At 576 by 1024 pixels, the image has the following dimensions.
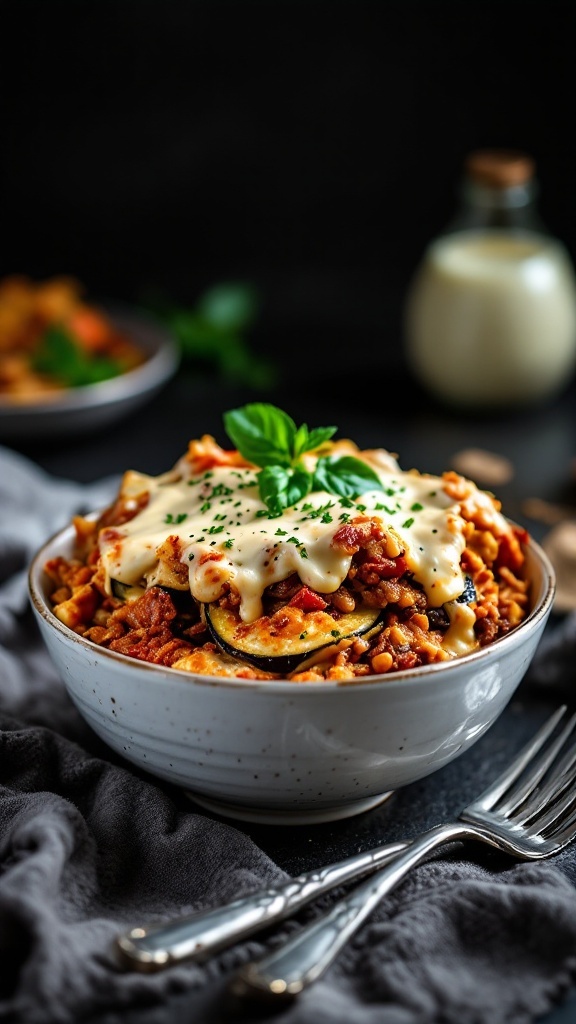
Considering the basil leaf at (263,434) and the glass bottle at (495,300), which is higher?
the basil leaf at (263,434)

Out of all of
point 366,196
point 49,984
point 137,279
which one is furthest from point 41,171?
point 49,984

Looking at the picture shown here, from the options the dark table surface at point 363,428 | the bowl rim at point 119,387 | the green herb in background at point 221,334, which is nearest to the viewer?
the bowl rim at point 119,387

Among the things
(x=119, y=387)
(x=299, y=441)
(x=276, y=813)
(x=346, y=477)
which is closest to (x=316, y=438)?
(x=299, y=441)

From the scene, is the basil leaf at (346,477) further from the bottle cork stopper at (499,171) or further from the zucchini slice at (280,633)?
the bottle cork stopper at (499,171)

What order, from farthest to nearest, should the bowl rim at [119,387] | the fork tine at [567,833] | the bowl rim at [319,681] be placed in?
the bowl rim at [119,387], the fork tine at [567,833], the bowl rim at [319,681]

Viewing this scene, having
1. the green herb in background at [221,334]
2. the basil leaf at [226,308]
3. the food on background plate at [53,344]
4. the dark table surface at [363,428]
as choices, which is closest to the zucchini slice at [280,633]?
the dark table surface at [363,428]

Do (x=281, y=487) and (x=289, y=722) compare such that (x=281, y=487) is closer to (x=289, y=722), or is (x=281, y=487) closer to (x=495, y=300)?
(x=289, y=722)

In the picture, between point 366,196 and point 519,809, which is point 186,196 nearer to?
point 366,196

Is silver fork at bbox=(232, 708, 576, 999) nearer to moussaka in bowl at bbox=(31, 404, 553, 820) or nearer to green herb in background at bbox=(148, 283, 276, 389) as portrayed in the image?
moussaka in bowl at bbox=(31, 404, 553, 820)
